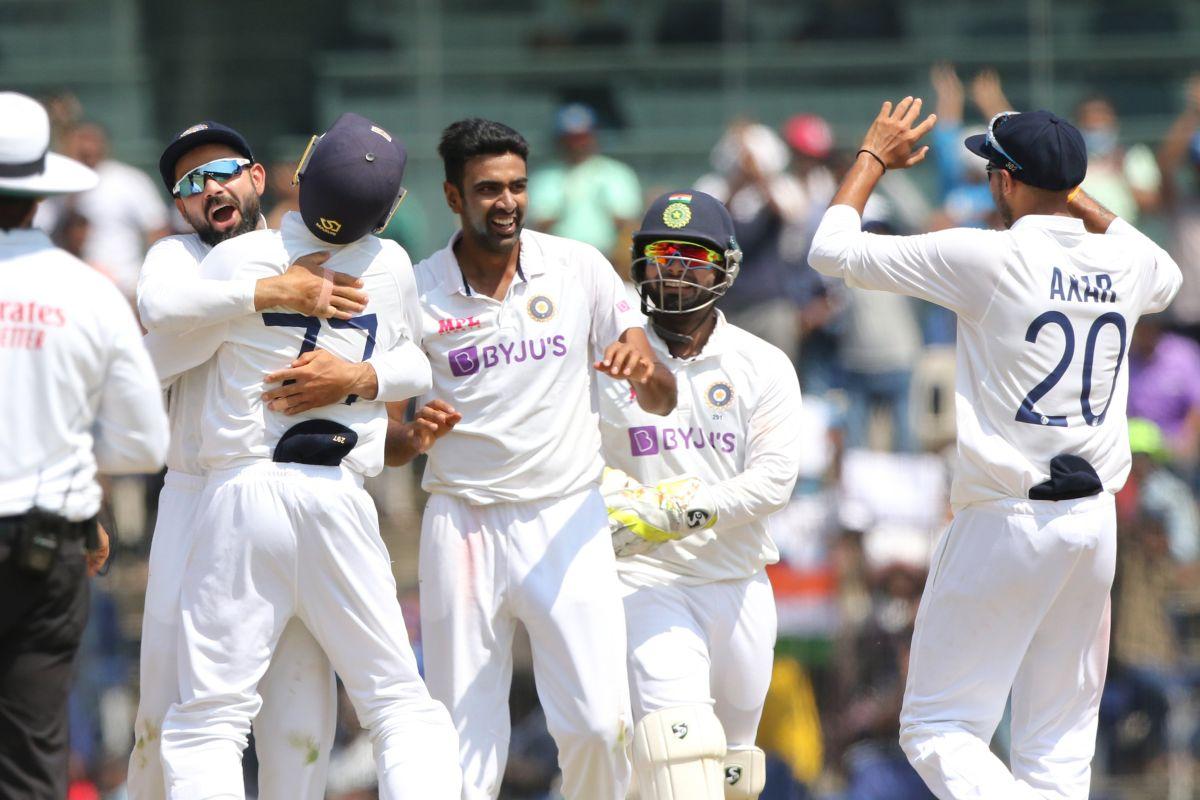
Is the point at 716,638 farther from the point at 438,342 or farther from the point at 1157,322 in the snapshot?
the point at 1157,322

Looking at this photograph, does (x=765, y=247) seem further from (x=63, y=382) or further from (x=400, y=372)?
(x=63, y=382)

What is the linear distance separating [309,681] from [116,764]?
418 cm

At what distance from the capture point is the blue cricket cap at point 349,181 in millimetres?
5957

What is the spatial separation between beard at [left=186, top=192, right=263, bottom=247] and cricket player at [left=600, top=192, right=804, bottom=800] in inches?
57.2

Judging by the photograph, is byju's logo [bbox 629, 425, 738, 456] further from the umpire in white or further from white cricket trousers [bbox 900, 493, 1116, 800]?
the umpire in white

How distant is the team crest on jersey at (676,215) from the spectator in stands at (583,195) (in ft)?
14.6

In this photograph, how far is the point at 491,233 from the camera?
6.71 metres

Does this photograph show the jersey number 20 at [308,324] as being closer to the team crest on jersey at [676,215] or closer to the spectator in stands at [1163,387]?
the team crest on jersey at [676,215]

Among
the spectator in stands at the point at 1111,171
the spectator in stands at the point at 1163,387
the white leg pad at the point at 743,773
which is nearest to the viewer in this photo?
the white leg pad at the point at 743,773

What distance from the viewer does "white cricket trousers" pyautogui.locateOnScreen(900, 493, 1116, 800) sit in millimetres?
6277

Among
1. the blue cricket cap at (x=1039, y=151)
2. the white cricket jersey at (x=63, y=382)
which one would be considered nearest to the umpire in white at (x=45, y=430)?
the white cricket jersey at (x=63, y=382)

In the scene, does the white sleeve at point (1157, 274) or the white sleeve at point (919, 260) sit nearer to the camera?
the white sleeve at point (919, 260)

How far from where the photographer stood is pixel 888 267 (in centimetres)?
638

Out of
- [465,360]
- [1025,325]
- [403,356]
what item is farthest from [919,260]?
[403,356]
